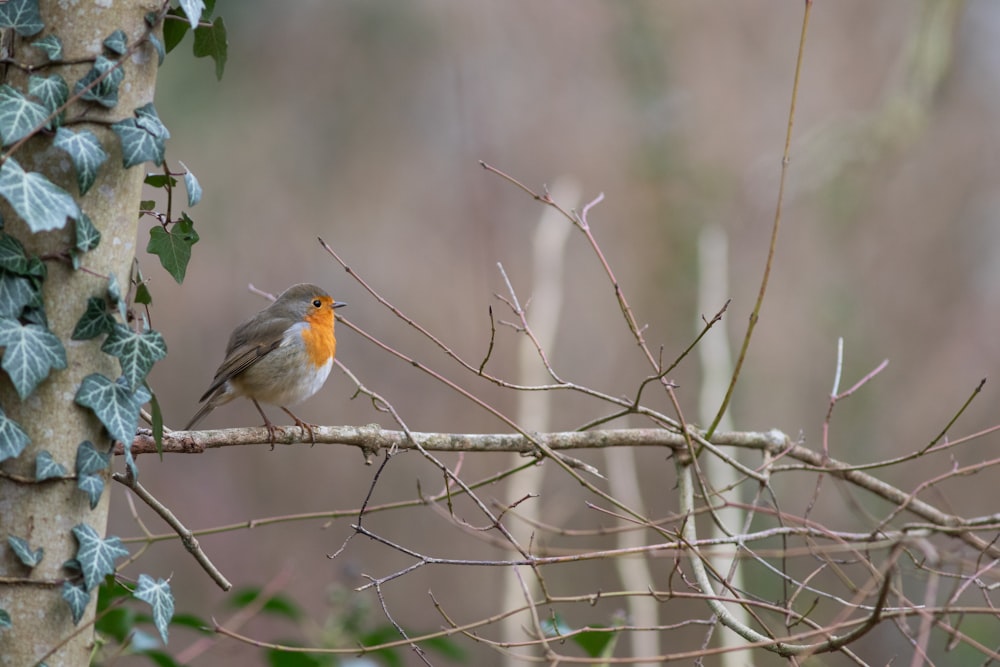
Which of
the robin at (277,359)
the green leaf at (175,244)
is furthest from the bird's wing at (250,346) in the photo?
the green leaf at (175,244)

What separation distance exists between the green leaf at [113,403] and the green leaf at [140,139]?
0.42m

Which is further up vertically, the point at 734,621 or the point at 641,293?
the point at 641,293

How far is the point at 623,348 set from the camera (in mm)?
9367

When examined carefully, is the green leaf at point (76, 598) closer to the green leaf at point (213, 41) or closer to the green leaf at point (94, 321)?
Answer: the green leaf at point (94, 321)

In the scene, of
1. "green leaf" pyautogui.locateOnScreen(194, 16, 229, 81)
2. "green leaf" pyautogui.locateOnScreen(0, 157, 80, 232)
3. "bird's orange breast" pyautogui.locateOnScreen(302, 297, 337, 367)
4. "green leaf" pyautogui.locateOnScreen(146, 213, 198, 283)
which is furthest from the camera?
"bird's orange breast" pyautogui.locateOnScreen(302, 297, 337, 367)

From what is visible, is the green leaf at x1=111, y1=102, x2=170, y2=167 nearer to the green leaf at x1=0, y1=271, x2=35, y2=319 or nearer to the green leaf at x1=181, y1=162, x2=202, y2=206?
the green leaf at x1=181, y1=162, x2=202, y2=206

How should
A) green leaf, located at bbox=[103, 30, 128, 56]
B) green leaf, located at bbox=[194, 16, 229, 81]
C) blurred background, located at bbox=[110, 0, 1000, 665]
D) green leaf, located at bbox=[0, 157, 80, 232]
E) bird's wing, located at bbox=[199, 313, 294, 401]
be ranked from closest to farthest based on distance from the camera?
green leaf, located at bbox=[0, 157, 80, 232], green leaf, located at bbox=[103, 30, 128, 56], green leaf, located at bbox=[194, 16, 229, 81], bird's wing, located at bbox=[199, 313, 294, 401], blurred background, located at bbox=[110, 0, 1000, 665]

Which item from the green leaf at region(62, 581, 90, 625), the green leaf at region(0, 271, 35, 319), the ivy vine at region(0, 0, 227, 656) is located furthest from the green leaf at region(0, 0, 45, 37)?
the green leaf at region(62, 581, 90, 625)

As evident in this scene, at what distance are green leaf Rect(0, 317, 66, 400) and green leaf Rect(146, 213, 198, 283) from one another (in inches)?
15.5

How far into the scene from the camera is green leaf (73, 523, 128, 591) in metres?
1.83

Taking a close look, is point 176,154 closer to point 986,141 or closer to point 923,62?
point 923,62

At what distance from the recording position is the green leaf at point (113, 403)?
6.07ft

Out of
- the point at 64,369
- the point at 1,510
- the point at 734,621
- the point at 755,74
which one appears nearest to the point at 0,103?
the point at 64,369

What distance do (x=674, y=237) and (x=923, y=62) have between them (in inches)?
105
